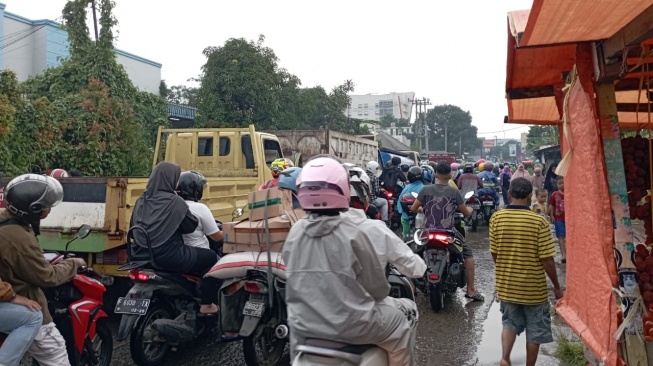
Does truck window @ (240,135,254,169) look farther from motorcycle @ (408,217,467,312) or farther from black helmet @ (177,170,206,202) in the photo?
black helmet @ (177,170,206,202)

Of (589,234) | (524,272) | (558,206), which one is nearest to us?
(589,234)

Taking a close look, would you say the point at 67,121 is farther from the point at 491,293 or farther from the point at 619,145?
the point at 619,145

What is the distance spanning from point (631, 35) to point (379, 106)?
9365cm

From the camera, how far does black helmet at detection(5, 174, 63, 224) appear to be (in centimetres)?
344

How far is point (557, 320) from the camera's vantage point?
5895 millimetres

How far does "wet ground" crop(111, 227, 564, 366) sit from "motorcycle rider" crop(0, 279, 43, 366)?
5.41 ft

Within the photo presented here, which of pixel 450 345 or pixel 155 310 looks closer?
pixel 155 310

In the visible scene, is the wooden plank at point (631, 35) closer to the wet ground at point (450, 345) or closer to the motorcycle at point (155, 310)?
the wet ground at point (450, 345)

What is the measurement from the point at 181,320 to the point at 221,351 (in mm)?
760

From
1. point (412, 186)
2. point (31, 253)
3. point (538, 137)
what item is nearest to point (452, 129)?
point (538, 137)

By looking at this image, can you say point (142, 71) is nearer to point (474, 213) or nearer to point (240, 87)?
point (240, 87)

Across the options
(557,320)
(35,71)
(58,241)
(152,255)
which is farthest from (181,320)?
(35,71)

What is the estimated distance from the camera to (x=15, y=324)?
3.36 metres

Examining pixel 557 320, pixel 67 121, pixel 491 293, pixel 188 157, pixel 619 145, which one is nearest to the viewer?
pixel 619 145
